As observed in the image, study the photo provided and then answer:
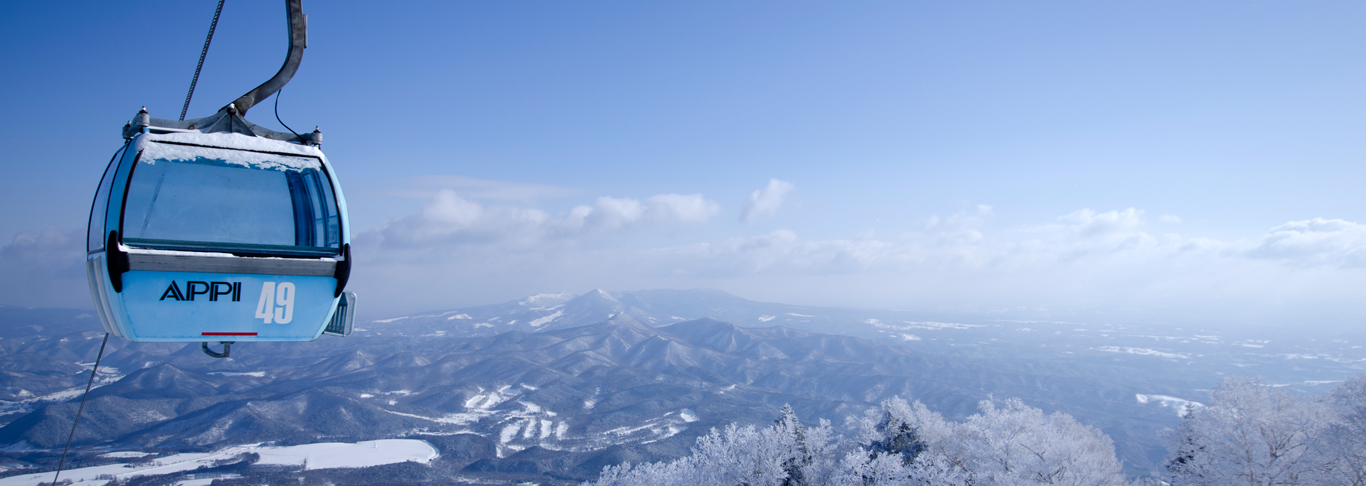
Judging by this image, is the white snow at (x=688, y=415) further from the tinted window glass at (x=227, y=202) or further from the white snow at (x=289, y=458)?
the tinted window glass at (x=227, y=202)

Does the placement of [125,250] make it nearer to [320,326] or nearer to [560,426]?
[320,326]

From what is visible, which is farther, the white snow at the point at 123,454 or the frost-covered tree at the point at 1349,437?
the white snow at the point at 123,454

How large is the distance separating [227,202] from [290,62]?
1.41 m

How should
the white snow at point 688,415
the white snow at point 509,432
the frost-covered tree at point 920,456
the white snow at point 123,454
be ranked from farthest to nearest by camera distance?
the white snow at point 688,415 → the white snow at point 509,432 → the white snow at point 123,454 → the frost-covered tree at point 920,456

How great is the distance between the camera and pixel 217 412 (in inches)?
6909

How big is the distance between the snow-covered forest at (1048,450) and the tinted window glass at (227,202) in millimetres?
27829

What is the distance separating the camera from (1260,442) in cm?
2172

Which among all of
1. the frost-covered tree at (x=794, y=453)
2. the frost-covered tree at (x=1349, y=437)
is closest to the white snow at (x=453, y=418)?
the frost-covered tree at (x=794, y=453)

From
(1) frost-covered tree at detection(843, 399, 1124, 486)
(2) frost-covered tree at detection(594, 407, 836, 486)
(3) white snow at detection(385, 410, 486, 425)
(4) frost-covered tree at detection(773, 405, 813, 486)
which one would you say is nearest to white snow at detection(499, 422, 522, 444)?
(3) white snow at detection(385, 410, 486, 425)

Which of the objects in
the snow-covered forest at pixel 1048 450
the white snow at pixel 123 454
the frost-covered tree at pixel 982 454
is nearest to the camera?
the snow-covered forest at pixel 1048 450

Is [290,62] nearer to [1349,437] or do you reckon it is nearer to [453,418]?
[1349,437]

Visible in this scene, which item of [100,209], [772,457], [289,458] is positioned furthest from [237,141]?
[289,458]

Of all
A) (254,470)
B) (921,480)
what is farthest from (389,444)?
(921,480)

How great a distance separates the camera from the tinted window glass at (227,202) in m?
4.38
